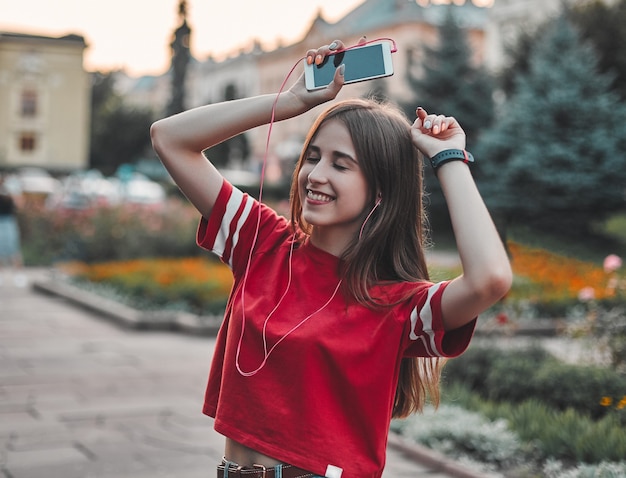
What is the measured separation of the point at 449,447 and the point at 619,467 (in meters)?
1.14

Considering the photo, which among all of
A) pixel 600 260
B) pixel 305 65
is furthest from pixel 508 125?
pixel 305 65

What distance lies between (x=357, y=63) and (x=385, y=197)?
0.34 metres

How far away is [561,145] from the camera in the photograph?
19766mm

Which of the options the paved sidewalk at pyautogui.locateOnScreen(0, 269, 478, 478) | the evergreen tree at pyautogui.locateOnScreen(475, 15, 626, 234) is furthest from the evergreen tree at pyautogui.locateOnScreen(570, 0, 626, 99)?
the paved sidewalk at pyautogui.locateOnScreen(0, 269, 478, 478)

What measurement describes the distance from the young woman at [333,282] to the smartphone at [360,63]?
0.03 metres

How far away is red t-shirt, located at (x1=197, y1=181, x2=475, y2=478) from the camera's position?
1887 mm

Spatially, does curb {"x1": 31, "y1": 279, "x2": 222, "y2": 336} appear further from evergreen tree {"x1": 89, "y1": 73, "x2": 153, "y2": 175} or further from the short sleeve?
evergreen tree {"x1": 89, "y1": 73, "x2": 153, "y2": 175}

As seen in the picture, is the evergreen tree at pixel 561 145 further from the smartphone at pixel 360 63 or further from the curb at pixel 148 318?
the smartphone at pixel 360 63

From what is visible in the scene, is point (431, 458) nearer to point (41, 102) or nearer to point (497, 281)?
point (497, 281)

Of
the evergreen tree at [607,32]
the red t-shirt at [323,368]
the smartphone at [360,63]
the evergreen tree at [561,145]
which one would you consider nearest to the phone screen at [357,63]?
the smartphone at [360,63]

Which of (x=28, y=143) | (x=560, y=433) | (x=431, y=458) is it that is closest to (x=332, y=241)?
(x=431, y=458)

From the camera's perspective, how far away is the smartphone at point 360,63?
6.60 ft

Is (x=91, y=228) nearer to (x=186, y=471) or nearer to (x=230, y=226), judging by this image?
(x=186, y=471)

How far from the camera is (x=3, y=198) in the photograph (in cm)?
1305
